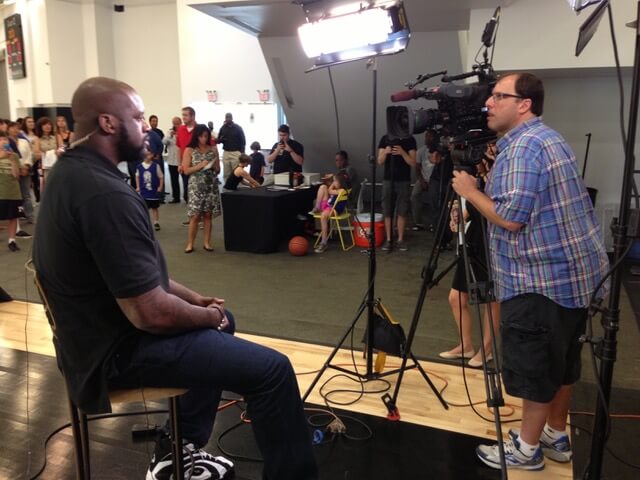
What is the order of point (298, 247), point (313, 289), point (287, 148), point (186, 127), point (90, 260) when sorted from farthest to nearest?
point (287, 148), point (186, 127), point (298, 247), point (313, 289), point (90, 260)

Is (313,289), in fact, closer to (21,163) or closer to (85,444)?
(85,444)

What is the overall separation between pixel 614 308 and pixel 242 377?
Answer: 109 centimetres

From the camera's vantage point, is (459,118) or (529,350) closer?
(529,350)

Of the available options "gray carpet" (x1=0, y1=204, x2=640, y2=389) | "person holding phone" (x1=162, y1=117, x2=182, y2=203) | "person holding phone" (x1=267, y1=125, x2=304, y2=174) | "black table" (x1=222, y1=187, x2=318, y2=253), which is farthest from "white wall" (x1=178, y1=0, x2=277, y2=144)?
"black table" (x1=222, y1=187, x2=318, y2=253)

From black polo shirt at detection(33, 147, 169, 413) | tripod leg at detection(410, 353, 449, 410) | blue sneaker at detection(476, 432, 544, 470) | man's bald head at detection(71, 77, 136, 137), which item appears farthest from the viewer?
tripod leg at detection(410, 353, 449, 410)

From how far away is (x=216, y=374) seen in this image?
148cm

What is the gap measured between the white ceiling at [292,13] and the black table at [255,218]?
1.83 metres

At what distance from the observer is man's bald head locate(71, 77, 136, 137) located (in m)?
1.46

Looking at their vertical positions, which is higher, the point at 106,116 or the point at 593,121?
the point at 593,121

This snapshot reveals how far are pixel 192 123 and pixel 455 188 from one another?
4.68 m

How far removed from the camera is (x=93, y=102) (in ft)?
4.79

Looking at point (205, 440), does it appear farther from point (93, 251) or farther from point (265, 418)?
point (93, 251)

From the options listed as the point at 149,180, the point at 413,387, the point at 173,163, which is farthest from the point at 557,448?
the point at 173,163

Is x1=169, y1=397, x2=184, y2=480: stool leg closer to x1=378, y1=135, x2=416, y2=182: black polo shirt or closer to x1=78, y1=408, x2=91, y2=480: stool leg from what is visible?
x1=78, y1=408, x2=91, y2=480: stool leg
